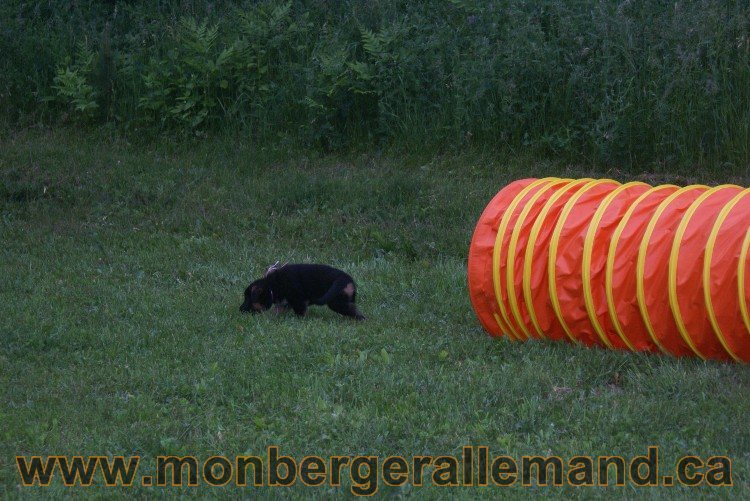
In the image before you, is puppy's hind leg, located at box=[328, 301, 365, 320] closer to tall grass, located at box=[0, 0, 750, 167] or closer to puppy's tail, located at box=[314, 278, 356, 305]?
puppy's tail, located at box=[314, 278, 356, 305]

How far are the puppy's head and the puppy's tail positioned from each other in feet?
1.44

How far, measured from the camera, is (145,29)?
14.6 meters

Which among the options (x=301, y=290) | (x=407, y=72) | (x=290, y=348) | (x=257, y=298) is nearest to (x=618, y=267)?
(x=290, y=348)

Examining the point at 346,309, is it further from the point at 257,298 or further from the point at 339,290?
the point at 257,298

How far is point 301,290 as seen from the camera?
8.02 m

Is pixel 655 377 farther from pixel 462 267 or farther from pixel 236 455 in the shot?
pixel 462 267

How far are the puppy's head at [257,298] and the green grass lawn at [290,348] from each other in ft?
0.43

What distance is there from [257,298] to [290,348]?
105cm

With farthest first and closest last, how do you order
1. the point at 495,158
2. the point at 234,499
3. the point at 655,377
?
the point at 495,158, the point at 655,377, the point at 234,499

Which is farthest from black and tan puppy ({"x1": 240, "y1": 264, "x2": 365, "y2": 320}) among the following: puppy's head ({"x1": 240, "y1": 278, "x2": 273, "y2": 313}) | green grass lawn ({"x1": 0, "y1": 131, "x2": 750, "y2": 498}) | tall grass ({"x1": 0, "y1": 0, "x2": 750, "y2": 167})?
tall grass ({"x1": 0, "y1": 0, "x2": 750, "y2": 167})

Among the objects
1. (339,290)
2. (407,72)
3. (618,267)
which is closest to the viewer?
(618,267)

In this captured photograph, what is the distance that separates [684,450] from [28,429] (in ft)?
12.0

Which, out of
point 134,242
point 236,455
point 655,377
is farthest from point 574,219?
point 134,242

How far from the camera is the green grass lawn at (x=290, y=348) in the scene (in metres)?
5.56
